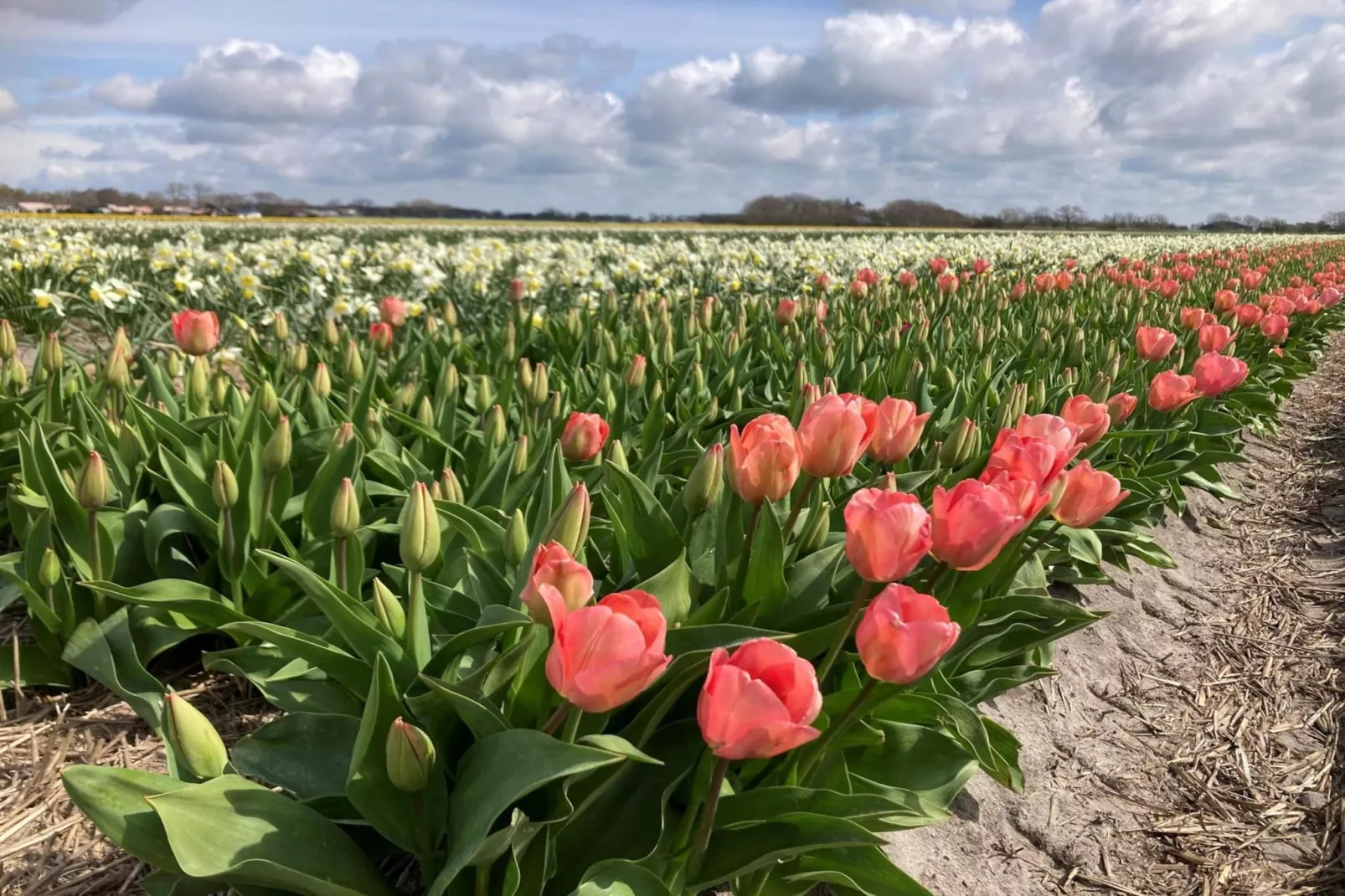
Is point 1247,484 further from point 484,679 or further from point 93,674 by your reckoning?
point 93,674

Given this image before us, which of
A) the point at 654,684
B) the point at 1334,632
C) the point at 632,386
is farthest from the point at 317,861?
the point at 1334,632

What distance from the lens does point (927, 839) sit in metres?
1.98

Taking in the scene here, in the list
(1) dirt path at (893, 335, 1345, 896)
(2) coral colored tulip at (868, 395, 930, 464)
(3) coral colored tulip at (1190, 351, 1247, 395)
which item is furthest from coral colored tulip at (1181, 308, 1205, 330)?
(2) coral colored tulip at (868, 395, 930, 464)

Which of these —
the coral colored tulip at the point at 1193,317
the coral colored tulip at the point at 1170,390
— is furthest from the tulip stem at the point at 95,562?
the coral colored tulip at the point at 1193,317

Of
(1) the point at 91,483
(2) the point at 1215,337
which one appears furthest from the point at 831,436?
(2) the point at 1215,337

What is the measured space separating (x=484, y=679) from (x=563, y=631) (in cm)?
43

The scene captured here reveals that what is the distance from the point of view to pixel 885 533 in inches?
46.5

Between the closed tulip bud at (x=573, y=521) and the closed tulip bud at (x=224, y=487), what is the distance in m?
0.86

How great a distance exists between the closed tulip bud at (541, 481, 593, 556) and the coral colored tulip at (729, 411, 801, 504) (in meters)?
0.27

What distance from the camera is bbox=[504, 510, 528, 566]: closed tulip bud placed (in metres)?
1.65

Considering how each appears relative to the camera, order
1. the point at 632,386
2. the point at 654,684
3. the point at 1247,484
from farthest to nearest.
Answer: the point at 1247,484, the point at 632,386, the point at 654,684

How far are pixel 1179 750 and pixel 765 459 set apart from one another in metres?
1.88

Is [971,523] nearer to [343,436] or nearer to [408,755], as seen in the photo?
[408,755]

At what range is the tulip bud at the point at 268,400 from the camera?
2.47 metres
